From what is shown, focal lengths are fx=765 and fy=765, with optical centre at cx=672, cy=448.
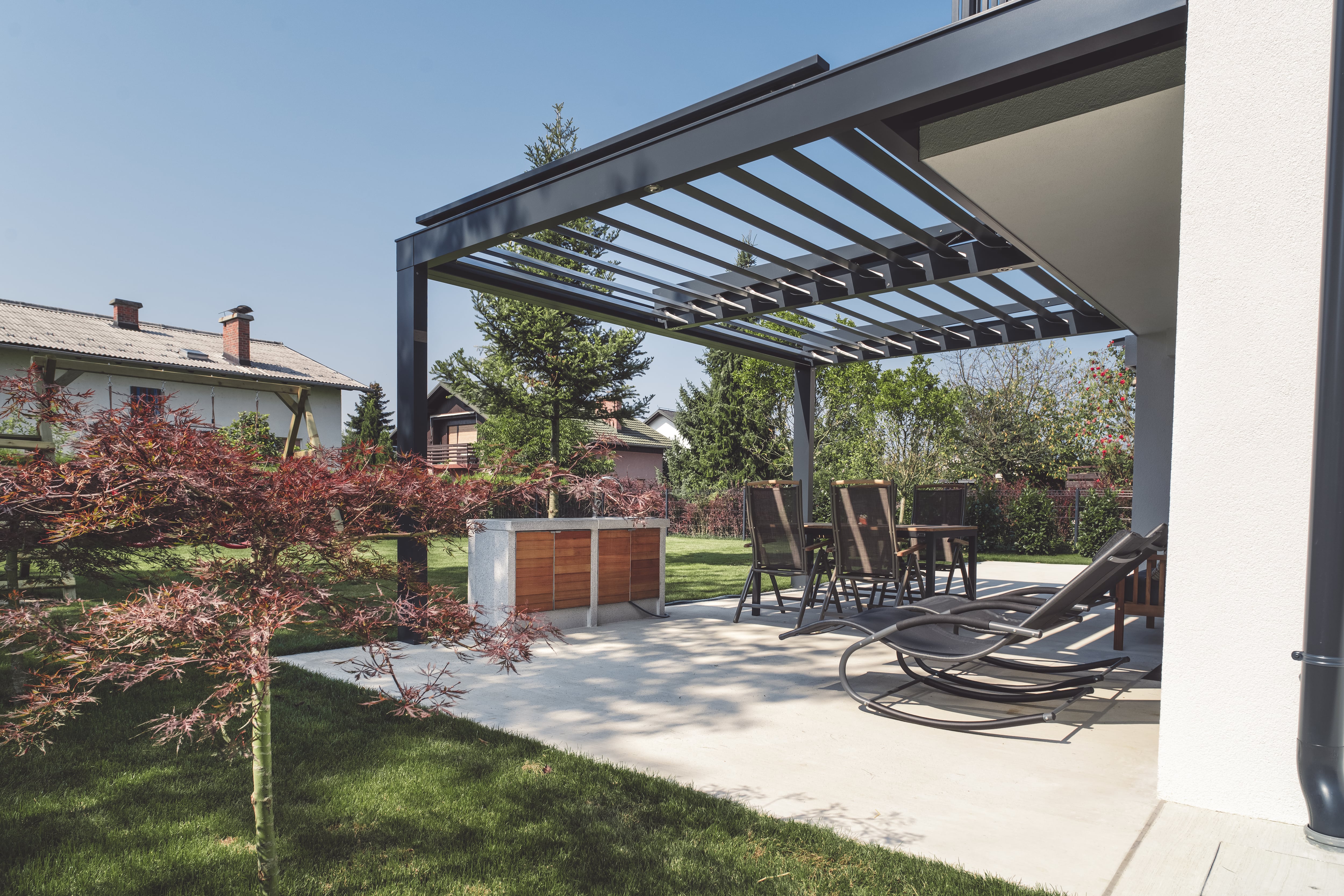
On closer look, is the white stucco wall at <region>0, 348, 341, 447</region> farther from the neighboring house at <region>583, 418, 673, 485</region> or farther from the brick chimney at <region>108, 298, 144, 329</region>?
the neighboring house at <region>583, 418, 673, 485</region>

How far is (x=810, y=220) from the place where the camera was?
493cm

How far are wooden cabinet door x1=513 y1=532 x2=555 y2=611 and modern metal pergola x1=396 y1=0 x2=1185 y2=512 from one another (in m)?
1.09

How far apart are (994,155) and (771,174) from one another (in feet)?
4.30

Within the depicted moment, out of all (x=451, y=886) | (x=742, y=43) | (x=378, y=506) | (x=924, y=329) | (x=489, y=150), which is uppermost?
(x=742, y=43)

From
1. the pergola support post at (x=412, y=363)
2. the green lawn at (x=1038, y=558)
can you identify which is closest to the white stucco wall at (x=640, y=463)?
the green lawn at (x=1038, y=558)

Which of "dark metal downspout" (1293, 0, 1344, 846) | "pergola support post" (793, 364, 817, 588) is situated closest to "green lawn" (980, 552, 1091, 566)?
"pergola support post" (793, 364, 817, 588)

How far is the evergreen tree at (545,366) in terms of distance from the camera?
16.4 m

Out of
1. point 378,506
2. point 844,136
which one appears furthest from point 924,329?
point 378,506

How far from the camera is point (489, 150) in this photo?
1481cm

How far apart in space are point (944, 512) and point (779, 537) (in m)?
3.20

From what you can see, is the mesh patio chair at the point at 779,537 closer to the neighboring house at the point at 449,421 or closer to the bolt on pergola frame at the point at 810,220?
the bolt on pergola frame at the point at 810,220

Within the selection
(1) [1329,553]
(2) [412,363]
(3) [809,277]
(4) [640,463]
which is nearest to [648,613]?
(2) [412,363]

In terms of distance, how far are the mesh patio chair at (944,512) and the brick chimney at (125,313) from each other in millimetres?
26594

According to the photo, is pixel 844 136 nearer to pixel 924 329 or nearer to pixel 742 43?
pixel 924 329
